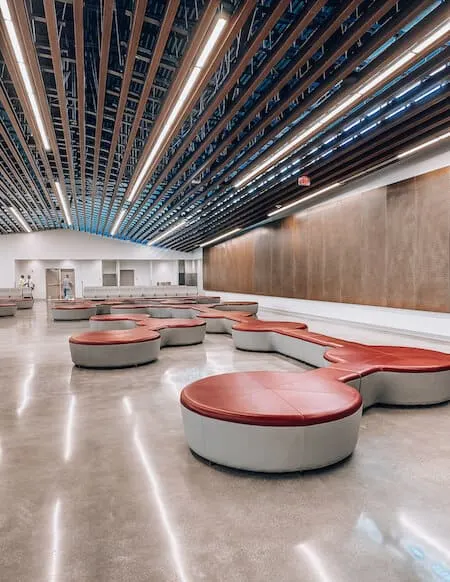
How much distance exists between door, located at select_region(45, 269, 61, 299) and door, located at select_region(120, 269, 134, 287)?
15.1 ft

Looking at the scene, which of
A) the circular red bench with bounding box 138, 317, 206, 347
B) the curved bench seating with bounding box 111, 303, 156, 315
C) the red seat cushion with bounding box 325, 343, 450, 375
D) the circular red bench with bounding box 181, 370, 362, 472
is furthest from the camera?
the curved bench seating with bounding box 111, 303, 156, 315

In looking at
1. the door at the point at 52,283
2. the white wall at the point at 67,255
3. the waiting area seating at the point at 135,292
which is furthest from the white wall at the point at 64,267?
the waiting area seating at the point at 135,292

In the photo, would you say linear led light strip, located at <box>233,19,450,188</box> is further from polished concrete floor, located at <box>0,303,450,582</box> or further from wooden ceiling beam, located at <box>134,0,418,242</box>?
polished concrete floor, located at <box>0,303,450,582</box>

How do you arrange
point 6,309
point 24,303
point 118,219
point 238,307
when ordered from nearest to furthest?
point 238,307 → point 6,309 → point 24,303 → point 118,219

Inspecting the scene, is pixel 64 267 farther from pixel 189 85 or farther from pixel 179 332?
pixel 189 85

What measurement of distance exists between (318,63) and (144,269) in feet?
92.6

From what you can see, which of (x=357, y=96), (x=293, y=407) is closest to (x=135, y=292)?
(x=357, y=96)

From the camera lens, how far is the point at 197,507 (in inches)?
101

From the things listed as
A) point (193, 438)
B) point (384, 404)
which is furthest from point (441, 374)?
point (193, 438)

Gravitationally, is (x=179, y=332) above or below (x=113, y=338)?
below

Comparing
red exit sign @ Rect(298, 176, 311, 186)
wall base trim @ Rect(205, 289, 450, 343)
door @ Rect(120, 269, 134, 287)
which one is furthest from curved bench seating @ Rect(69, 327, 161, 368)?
door @ Rect(120, 269, 134, 287)

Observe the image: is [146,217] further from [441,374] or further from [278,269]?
[441,374]

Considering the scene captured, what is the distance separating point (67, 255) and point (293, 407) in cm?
2913

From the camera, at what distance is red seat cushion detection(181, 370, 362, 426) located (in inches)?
117
